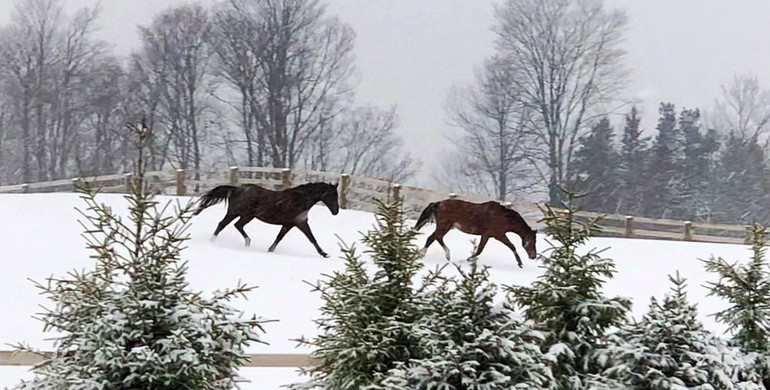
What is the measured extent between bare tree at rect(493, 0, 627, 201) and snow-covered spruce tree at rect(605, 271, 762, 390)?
891 cm

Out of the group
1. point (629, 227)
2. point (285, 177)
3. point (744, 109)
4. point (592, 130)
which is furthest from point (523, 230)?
point (744, 109)

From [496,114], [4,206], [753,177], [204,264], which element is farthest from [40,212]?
[753,177]

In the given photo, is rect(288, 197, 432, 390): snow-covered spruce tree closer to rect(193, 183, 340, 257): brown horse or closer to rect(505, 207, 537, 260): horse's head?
rect(193, 183, 340, 257): brown horse

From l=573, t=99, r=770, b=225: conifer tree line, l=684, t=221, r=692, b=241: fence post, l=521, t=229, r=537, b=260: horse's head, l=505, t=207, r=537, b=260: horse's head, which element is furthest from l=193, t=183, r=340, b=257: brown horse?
l=684, t=221, r=692, b=241: fence post

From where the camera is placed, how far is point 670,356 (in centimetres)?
192

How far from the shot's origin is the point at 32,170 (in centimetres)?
949

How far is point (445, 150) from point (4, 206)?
5.73 metres

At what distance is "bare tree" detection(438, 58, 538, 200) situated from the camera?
10344mm

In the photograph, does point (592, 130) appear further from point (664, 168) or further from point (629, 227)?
point (629, 227)

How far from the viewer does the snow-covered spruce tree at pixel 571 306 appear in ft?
6.64

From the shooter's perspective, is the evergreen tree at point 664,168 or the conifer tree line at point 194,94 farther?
the evergreen tree at point 664,168

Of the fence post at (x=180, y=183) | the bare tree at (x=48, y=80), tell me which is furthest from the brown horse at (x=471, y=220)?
the bare tree at (x=48, y=80)

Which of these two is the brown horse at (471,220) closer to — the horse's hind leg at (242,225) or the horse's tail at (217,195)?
the horse's hind leg at (242,225)

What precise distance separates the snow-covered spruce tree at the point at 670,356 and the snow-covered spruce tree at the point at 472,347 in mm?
252
